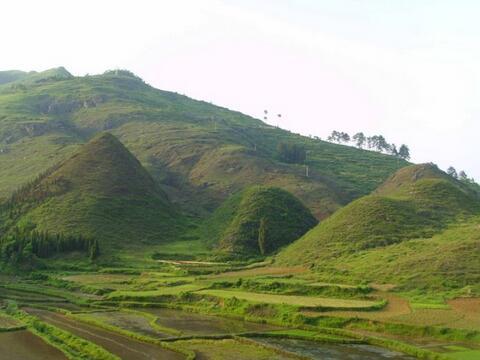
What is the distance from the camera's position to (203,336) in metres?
37.9

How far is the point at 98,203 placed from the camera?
313 ft

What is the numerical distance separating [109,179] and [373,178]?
3354 inches

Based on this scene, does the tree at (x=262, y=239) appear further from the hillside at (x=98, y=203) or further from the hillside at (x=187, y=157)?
the hillside at (x=187, y=157)

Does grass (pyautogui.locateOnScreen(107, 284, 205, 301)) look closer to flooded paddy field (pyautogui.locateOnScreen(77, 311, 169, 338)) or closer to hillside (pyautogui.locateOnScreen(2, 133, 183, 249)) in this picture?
flooded paddy field (pyautogui.locateOnScreen(77, 311, 169, 338))

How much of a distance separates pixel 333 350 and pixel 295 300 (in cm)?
1410

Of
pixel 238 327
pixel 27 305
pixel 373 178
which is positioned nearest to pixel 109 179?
pixel 27 305

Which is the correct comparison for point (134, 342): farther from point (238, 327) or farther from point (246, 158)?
point (246, 158)

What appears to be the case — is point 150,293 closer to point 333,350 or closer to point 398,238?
point 333,350

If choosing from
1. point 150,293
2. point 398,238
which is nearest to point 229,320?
point 150,293

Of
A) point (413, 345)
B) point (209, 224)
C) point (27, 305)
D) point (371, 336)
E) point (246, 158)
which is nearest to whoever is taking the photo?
point (413, 345)

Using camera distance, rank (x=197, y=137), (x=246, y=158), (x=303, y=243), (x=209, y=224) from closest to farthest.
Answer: (x=303, y=243) < (x=209, y=224) < (x=246, y=158) < (x=197, y=137)

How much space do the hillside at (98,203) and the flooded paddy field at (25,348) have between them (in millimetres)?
Result: 46128

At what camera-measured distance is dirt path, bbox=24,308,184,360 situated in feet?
108

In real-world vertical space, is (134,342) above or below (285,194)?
below
